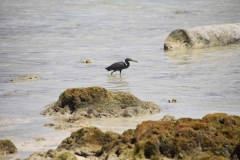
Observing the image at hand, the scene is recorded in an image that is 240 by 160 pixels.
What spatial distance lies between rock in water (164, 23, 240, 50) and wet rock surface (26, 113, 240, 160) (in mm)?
15307

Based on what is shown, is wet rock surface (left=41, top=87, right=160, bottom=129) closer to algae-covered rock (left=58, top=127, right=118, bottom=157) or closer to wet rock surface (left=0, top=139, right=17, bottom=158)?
wet rock surface (left=0, top=139, right=17, bottom=158)

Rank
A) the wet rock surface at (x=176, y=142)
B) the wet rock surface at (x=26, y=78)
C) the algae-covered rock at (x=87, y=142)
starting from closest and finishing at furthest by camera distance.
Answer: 1. the wet rock surface at (x=176, y=142)
2. the algae-covered rock at (x=87, y=142)
3. the wet rock surface at (x=26, y=78)

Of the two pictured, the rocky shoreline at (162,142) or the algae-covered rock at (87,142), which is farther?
the algae-covered rock at (87,142)

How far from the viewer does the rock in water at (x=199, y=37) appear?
947 inches

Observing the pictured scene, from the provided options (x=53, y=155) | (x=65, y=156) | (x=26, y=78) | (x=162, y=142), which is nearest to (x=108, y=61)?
(x=26, y=78)

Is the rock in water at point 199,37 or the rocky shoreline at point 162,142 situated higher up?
the rock in water at point 199,37

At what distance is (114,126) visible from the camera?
1118cm

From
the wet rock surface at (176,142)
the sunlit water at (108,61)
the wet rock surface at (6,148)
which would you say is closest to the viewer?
Result: the wet rock surface at (176,142)

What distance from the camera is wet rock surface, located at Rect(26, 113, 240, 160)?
26.2 feet

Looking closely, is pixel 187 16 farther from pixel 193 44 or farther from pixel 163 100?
pixel 163 100

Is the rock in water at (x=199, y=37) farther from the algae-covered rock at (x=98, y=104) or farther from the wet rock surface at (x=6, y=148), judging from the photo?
the wet rock surface at (x=6, y=148)

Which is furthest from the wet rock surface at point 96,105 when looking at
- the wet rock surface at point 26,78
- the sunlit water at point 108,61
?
the wet rock surface at point 26,78

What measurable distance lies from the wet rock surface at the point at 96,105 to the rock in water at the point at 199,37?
1184 cm

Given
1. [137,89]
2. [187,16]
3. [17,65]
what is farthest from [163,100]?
[187,16]
